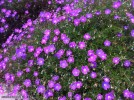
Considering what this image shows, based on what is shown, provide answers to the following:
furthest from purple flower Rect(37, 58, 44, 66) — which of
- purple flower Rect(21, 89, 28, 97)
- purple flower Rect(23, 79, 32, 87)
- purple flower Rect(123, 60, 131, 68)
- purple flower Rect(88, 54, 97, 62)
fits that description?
purple flower Rect(123, 60, 131, 68)

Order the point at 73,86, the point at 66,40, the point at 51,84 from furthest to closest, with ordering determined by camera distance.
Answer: the point at 66,40 → the point at 51,84 → the point at 73,86

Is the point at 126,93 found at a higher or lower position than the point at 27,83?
higher

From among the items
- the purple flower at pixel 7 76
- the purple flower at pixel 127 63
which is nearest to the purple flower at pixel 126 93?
the purple flower at pixel 127 63

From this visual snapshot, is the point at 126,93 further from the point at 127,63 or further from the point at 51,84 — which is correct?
the point at 51,84

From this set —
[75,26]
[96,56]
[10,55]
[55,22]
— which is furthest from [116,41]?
[10,55]

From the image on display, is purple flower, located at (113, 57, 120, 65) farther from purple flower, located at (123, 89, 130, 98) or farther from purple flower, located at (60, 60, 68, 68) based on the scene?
purple flower, located at (60, 60, 68, 68)

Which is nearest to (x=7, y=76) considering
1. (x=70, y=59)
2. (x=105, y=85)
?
(x=70, y=59)

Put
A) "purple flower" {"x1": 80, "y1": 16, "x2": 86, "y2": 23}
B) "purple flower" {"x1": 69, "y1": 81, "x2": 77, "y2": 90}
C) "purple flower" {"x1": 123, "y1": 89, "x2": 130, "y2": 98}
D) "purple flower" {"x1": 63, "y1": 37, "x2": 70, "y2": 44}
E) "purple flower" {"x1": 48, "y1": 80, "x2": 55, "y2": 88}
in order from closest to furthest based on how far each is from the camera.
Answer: "purple flower" {"x1": 123, "y1": 89, "x2": 130, "y2": 98} < "purple flower" {"x1": 69, "y1": 81, "x2": 77, "y2": 90} < "purple flower" {"x1": 48, "y1": 80, "x2": 55, "y2": 88} < "purple flower" {"x1": 63, "y1": 37, "x2": 70, "y2": 44} < "purple flower" {"x1": 80, "y1": 16, "x2": 86, "y2": 23}

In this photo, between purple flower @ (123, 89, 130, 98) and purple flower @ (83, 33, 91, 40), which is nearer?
purple flower @ (123, 89, 130, 98)
